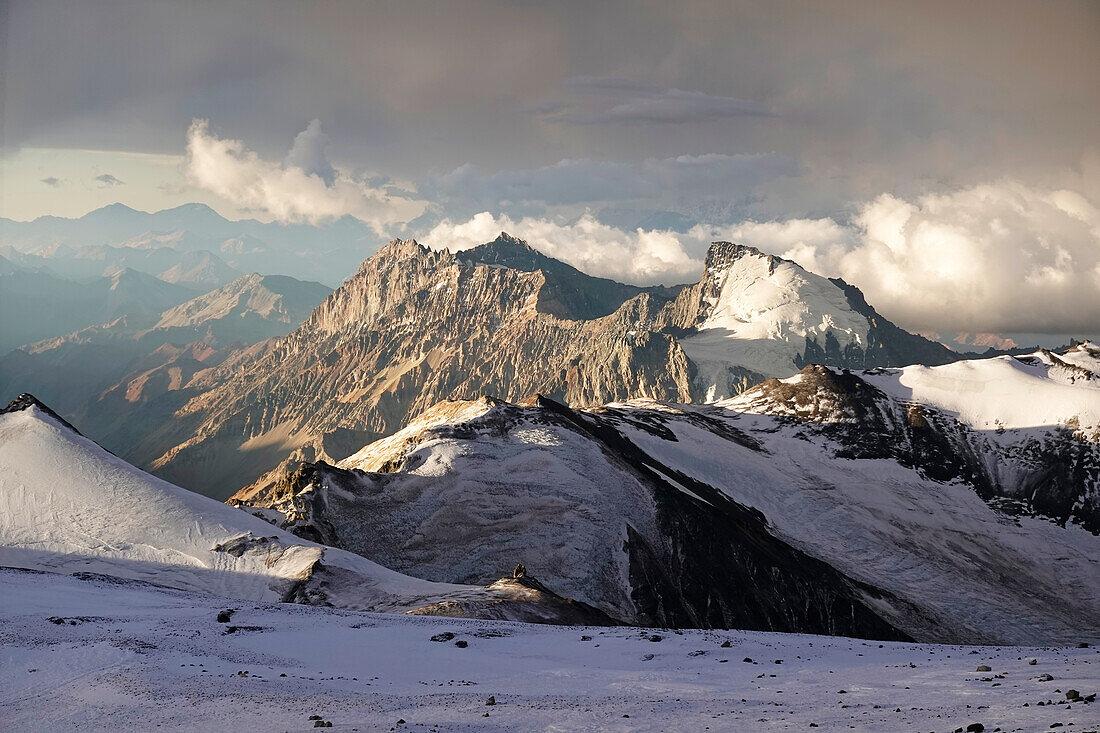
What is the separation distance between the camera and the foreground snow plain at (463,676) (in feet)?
84.5

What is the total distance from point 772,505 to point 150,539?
360ft

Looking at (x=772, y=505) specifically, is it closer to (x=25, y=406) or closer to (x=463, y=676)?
(x=25, y=406)

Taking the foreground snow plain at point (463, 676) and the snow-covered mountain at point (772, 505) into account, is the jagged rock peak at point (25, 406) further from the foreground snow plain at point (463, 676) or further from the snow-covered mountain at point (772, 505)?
the foreground snow plain at point (463, 676)

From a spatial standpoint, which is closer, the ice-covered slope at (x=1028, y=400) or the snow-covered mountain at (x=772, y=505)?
the snow-covered mountain at (x=772, y=505)

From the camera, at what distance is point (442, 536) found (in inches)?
3447

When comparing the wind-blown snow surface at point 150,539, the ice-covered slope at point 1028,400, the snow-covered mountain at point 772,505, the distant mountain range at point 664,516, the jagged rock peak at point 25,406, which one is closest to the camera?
the wind-blown snow surface at point 150,539

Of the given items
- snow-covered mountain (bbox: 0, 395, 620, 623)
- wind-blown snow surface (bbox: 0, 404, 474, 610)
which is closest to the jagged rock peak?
snow-covered mountain (bbox: 0, 395, 620, 623)

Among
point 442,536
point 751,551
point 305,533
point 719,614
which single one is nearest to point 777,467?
point 751,551

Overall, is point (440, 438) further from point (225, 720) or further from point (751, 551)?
point (225, 720)

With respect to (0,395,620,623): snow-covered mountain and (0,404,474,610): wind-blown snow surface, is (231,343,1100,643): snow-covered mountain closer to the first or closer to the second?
Answer: (0,404,474,610): wind-blown snow surface

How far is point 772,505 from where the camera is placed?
146 meters

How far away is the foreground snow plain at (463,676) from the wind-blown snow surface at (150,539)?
1344cm

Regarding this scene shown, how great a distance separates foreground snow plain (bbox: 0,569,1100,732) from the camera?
25766mm

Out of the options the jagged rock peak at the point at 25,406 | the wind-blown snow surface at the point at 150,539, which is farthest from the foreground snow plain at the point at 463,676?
the jagged rock peak at the point at 25,406
